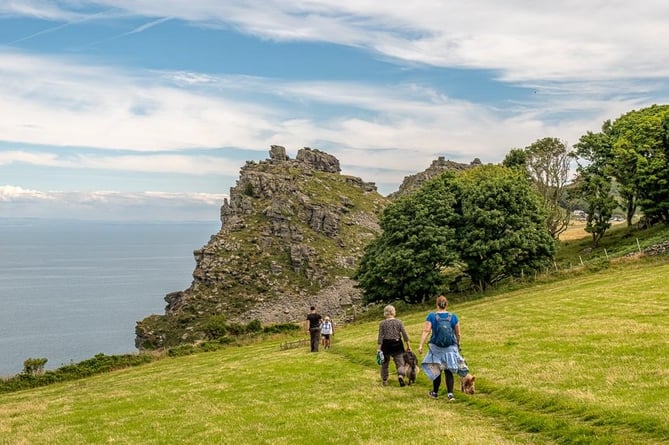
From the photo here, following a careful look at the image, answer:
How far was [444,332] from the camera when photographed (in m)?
17.9

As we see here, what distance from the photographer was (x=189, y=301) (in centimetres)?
13725

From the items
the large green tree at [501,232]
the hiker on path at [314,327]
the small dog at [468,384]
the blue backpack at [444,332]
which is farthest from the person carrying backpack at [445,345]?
the large green tree at [501,232]

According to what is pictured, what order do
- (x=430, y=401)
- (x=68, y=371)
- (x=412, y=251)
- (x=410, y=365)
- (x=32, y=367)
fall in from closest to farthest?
(x=430, y=401) → (x=410, y=365) → (x=68, y=371) → (x=32, y=367) → (x=412, y=251)

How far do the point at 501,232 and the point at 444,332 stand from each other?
50.4m

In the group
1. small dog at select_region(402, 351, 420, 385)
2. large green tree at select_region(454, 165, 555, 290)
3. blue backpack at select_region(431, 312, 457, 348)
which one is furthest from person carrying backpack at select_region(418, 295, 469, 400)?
large green tree at select_region(454, 165, 555, 290)

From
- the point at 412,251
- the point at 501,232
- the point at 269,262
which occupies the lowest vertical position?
the point at 412,251

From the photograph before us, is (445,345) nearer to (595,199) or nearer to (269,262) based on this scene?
(595,199)

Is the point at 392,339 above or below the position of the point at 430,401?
above

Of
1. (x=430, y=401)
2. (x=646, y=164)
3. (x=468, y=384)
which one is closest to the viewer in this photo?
(x=430, y=401)

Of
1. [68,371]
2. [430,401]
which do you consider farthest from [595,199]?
[430,401]

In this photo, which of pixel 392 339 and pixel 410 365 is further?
pixel 410 365

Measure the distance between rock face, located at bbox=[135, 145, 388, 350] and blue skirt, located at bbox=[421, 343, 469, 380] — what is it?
100 m

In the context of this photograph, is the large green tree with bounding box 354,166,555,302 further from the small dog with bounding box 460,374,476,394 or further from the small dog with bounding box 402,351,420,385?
the small dog with bounding box 460,374,476,394

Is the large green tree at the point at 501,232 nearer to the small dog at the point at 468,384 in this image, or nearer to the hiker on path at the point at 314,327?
the hiker on path at the point at 314,327
